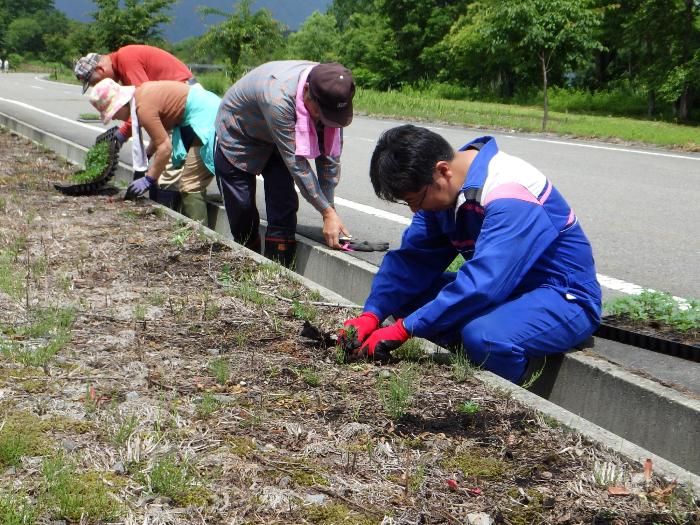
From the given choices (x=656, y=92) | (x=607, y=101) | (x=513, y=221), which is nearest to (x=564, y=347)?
(x=513, y=221)

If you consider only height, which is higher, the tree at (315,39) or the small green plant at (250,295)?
the tree at (315,39)

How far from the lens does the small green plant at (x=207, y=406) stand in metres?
3.10

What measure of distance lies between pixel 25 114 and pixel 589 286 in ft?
62.4

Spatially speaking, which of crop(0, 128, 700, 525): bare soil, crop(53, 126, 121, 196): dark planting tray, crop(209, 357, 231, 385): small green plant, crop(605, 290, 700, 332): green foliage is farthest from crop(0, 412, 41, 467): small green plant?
crop(53, 126, 121, 196): dark planting tray

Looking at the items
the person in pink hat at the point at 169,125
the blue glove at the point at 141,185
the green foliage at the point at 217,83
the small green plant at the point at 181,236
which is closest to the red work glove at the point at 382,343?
the small green plant at the point at 181,236

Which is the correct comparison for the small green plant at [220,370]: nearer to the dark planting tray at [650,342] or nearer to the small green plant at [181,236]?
the dark planting tray at [650,342]

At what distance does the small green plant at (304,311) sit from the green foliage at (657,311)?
146cm

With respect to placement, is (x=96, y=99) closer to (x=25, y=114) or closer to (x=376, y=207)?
(x=376, y=207)

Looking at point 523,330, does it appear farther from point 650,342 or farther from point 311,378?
point 311,378

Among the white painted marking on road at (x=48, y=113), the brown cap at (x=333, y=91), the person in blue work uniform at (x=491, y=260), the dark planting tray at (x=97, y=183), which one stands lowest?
the white painted marking on road at (x=48, y=113)

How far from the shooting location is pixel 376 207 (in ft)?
27.9

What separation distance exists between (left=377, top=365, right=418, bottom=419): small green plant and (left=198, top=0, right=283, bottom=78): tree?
29.3m

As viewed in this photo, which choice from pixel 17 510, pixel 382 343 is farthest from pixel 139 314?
pixel 17 510

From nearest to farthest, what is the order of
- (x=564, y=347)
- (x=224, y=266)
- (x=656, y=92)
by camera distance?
(x=564, y=347) → (x=224, y=266) → (x=656, y=92)
